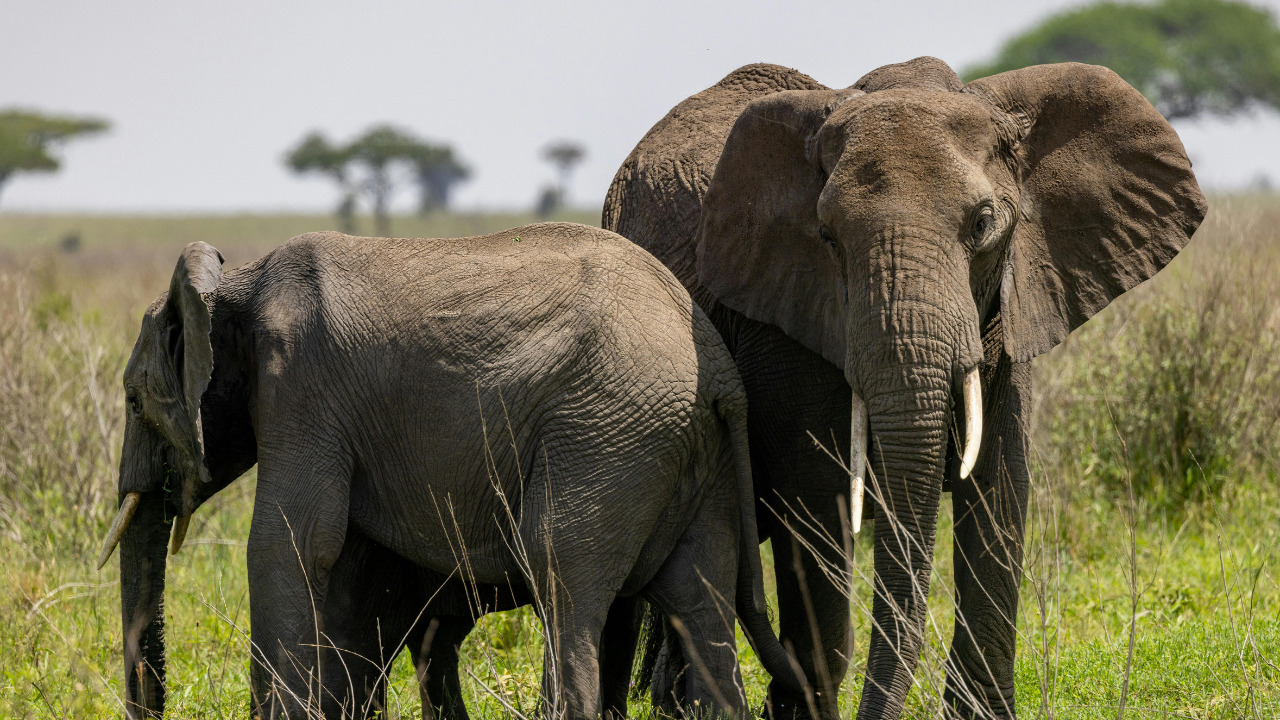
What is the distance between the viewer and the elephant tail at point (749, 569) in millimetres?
4348

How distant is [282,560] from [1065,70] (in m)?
2.92

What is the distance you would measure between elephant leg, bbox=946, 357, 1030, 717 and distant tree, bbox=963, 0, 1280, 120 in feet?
96.8

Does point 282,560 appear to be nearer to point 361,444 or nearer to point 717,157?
point 361,444

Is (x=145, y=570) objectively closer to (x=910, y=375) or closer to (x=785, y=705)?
(x=785, y=705)

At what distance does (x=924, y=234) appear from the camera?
3.95 metres

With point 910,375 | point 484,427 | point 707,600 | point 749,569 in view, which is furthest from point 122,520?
point 910,375

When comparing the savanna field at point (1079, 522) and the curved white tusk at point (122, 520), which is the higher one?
the curved white tusk at point (122, 520)

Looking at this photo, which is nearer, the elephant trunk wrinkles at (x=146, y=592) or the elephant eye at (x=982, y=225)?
the elephant eye at (x=982, y=225)

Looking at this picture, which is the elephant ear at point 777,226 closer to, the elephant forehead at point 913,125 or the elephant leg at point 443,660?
the elephant forehead at point 913,125

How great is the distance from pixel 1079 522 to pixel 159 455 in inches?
191

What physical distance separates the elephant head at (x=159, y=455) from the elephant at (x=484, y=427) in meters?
0.01

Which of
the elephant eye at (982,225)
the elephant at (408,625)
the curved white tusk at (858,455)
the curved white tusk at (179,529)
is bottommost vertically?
the elephant at (408,625)

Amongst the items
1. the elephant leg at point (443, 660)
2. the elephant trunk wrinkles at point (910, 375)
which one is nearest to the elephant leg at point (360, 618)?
the elephant leg at point (443, 660)

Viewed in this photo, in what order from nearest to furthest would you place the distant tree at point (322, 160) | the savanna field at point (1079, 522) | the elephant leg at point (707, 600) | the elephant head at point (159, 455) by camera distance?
the elephant leg at point (707, 600) → the elephant head at point (159, 455) → the savanna field at point (1079, 522) → the distant tree at point (322, 160)
